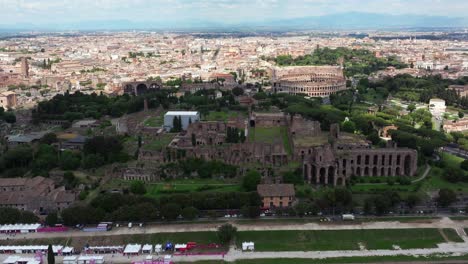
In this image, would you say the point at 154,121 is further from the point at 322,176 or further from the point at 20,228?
the point at 20,228

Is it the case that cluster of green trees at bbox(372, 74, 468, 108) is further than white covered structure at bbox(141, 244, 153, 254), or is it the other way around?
cluster of green trees at bbox(372, 74, 468, 108)

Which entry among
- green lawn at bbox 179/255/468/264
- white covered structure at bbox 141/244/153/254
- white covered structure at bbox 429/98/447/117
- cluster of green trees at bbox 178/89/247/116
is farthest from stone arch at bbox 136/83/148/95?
green lawn at bbox 179/255/468/264

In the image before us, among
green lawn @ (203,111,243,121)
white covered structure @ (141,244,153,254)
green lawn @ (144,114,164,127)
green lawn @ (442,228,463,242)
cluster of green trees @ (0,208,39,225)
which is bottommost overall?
white covered structure @ (141,244,153,254)

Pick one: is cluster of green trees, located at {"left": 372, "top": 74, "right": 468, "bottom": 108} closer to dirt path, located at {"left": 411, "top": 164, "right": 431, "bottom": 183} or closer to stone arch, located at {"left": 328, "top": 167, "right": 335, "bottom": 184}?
dirt path, located at {"left": 411, "top": 164, "right": 431, "bottom": 183}

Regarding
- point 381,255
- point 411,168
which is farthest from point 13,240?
point 411,168

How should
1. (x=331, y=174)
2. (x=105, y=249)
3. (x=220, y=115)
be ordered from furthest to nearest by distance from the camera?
(x=220, y=115) → (x=331, y=174) → (x=105, y=249)

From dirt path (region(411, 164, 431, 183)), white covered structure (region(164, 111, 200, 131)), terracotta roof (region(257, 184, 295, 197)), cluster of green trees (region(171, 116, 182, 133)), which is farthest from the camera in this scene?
white covered structure (region(164, 111, 200, 131))

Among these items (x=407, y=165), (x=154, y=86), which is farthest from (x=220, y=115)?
(x=154, y=86)
